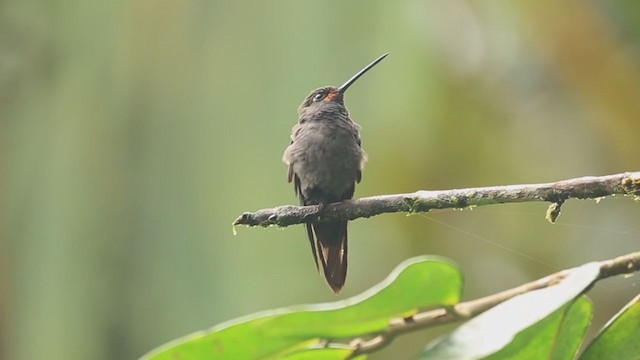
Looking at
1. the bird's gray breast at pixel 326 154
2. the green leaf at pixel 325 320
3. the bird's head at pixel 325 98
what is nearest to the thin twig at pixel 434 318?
the green leaf at pixel 325 320

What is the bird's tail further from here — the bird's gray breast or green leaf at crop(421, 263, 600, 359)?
green leaf at crop(421, 263, 600, 359)

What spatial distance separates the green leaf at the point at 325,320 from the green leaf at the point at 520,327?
0.44ft

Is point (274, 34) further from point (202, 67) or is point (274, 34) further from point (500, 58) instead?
point (500, 58)

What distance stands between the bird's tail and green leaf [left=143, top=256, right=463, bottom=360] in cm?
10

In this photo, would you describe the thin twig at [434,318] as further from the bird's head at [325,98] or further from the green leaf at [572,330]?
the bird's head at [325,98]

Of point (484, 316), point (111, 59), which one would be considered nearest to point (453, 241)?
point (111, 59)

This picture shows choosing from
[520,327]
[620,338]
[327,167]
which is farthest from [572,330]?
[327,167]

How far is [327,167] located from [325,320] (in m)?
0.26

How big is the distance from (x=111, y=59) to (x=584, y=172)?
54.4 inches

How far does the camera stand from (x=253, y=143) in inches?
80.6

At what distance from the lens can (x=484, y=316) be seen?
2.98 ft

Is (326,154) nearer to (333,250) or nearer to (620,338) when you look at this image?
(333,250)

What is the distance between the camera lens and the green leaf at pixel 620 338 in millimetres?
905

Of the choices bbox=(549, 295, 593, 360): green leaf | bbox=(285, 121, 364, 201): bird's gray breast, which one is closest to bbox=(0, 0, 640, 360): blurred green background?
bbox=(285, 121, 364, 201): bird's gray breast
